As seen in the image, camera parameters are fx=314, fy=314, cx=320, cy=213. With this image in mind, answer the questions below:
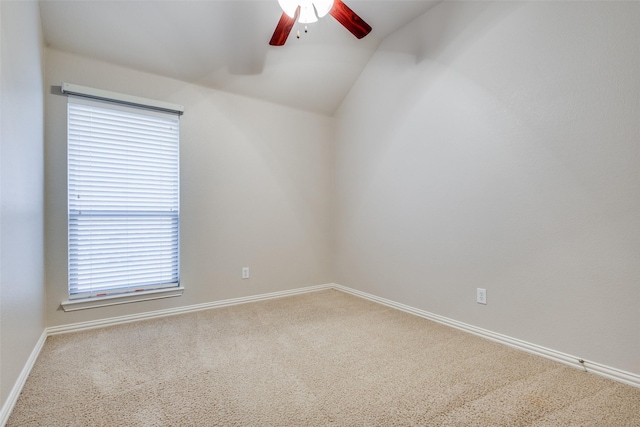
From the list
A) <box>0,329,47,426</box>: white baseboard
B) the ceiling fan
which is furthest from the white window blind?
the ceiling fan

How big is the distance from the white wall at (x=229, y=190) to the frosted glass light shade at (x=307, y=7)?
1.46m

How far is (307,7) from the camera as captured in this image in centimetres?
196

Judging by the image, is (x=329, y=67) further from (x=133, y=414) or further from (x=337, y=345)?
(x=133, y=414)

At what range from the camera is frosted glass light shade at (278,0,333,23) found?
1.90m

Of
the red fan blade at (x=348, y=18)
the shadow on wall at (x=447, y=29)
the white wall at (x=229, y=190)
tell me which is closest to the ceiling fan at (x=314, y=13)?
the red fan blade at (x=348, y=18)

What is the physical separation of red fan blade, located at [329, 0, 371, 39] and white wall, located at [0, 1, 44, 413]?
1671 millimetres

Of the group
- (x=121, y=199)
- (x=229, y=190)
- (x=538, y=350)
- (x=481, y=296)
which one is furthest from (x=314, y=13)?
(x=538, y=350)

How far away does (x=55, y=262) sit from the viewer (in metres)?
2.44

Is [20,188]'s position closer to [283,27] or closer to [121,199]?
[121,199]

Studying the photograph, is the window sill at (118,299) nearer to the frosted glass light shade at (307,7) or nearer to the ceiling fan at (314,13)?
the ceiling fan at (314,13)

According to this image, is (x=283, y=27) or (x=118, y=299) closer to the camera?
(x=283, y=27)

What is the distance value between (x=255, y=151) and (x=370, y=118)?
4.27ft

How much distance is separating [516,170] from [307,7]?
1.77 meters

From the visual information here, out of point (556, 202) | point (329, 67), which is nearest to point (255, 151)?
point (329, 67)
